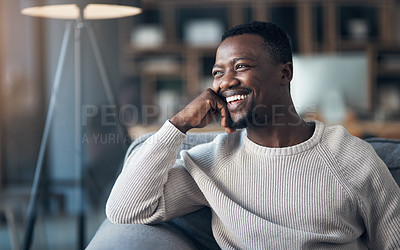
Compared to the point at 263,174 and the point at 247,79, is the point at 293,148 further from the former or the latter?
the point at 247,79

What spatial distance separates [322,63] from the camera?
349 centimetres

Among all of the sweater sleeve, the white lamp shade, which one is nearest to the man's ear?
the sweater sleeve

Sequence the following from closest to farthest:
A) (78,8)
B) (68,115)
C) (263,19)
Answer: (78,8)
(68,115)
(263,19)

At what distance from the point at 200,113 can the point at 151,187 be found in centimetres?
26

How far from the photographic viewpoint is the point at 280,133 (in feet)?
4.61

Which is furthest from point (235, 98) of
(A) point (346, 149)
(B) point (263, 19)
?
(B) point (263, 19)

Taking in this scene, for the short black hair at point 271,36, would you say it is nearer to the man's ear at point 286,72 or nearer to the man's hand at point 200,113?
the man's ear at point 286,72

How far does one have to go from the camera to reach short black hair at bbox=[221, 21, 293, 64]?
1388 mm

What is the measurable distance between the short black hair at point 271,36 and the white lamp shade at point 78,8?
0.68 metres

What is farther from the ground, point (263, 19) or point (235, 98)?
point (263, 19)

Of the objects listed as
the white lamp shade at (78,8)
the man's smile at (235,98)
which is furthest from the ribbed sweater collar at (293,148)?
the white lamp shade at (78,8)

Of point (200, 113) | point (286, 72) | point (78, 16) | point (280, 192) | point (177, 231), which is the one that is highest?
point (78, 16)

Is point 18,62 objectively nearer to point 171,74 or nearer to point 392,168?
point 171,74

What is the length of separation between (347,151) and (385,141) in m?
0.32
